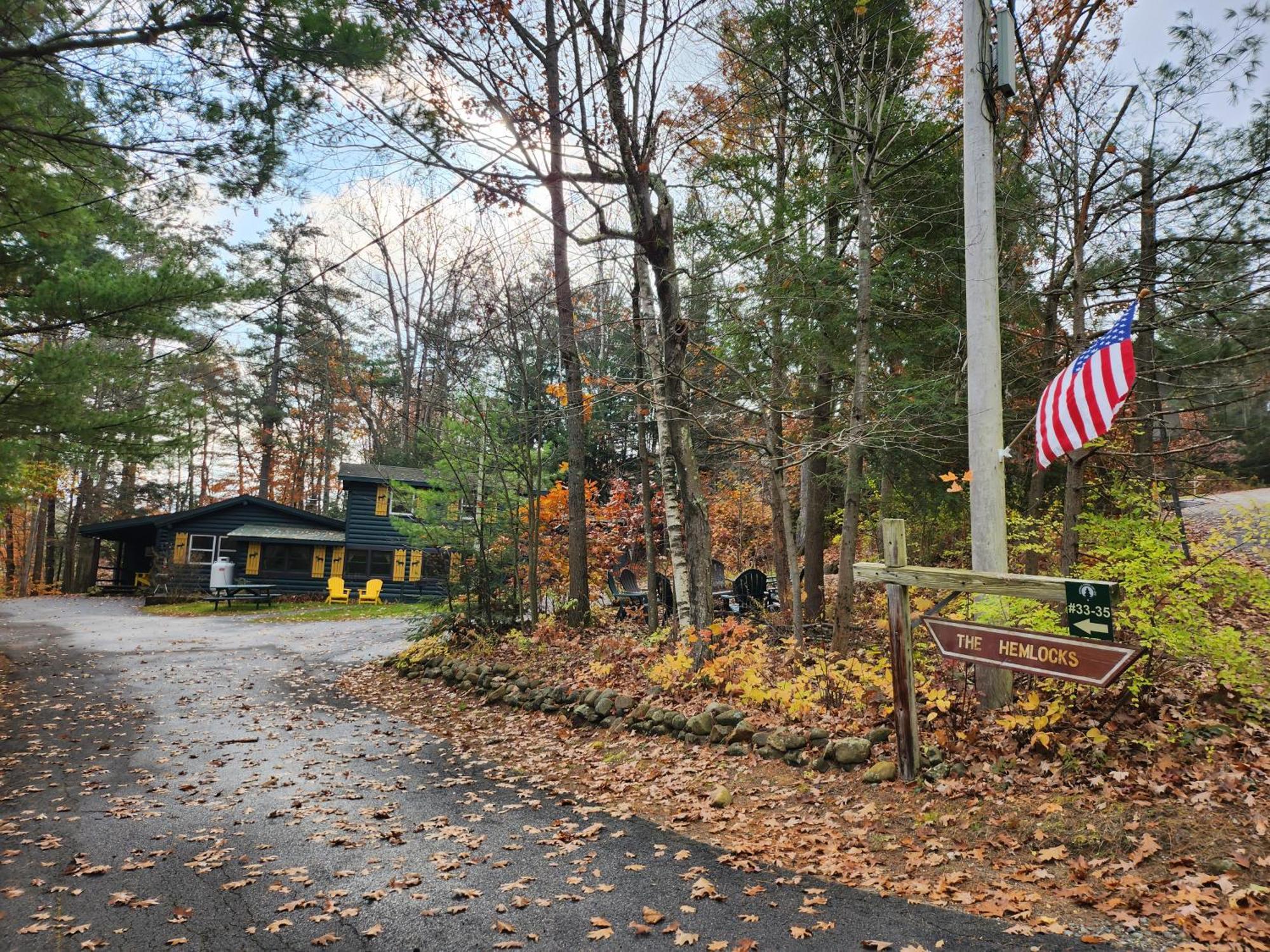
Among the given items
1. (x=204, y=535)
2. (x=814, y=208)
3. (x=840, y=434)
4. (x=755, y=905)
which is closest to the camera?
(x=755, y=905)

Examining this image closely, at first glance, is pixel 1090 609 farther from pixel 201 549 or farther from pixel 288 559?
pixel 201 549

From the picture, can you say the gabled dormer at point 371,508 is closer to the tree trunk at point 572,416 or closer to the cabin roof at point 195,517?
the cabin roof at point 195,517

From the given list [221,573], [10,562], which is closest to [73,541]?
[10,562]

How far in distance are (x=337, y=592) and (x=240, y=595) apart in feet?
10.4

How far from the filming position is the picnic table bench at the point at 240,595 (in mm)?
22109

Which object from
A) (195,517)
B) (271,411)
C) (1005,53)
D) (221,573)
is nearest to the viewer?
(1005,53)

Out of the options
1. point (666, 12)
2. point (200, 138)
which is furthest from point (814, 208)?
point (200, 138)

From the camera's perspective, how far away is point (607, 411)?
2480cm

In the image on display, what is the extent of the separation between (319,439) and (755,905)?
34.7 meters

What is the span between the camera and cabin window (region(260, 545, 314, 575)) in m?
26.8

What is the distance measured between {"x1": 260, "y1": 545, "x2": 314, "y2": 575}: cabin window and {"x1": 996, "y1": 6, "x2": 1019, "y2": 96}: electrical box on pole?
90.6ft

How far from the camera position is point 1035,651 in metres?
4.21

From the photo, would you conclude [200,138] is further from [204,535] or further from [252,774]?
[204,535]

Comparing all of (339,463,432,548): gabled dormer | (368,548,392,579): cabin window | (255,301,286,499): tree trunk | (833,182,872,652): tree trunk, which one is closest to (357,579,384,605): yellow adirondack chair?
(368,548,392,579): cabin window
